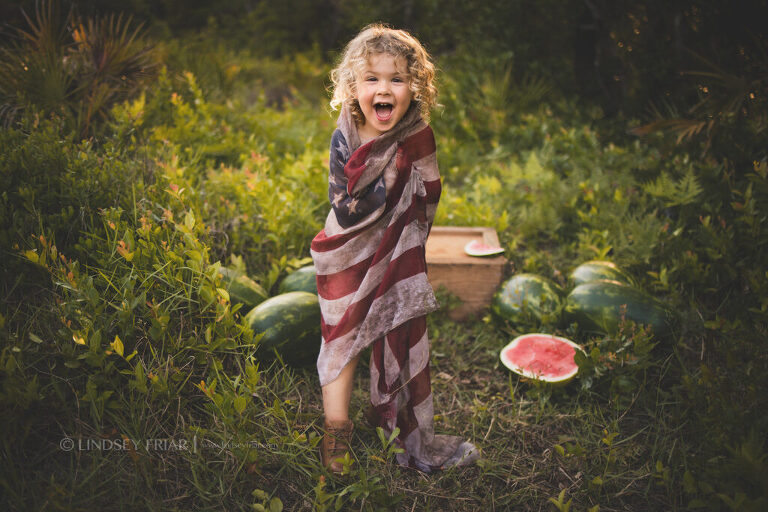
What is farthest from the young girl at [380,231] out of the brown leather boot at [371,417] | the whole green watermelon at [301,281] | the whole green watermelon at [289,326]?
the whole green watermelon at [301,281]

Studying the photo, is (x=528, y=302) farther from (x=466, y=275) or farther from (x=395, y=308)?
(x=395, y=308)

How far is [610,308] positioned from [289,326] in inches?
74.6

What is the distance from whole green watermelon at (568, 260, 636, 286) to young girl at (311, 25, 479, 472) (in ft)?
5.20

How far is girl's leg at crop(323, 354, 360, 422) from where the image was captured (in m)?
2.36

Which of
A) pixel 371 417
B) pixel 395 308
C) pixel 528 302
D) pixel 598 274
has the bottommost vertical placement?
pixel 371 417

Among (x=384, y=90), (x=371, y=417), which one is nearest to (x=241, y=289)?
(x=371, y=417)

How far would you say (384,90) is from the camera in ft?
6.95

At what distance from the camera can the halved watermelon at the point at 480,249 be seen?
11.8 ft

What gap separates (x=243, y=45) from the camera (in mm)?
12680

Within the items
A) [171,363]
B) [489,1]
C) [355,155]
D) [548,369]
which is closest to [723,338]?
[548,369]

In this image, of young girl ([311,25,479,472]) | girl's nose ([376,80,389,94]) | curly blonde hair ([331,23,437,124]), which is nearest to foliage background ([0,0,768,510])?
young girl ([311,25,479,472])

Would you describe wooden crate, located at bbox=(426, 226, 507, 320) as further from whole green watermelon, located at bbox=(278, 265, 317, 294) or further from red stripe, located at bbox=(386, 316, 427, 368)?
red stripe, located at bbox=(386, 316, 427, 368)

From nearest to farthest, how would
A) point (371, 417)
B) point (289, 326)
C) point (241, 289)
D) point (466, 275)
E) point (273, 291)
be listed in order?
point (371, 417) → point (289, 326) → point (241, 289) → point (273, 291) → point (466, 275)

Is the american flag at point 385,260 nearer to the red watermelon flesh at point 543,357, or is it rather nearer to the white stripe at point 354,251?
the white stripe at point 354,251
